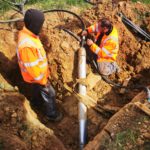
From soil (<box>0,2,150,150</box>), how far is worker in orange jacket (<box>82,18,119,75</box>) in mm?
308

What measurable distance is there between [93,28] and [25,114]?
296 cm

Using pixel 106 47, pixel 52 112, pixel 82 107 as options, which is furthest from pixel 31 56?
pixel 106 47

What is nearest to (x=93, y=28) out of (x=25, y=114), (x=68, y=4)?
(x=68, y=4)

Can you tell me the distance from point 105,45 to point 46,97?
86.7 inches

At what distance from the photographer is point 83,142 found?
6809 mm

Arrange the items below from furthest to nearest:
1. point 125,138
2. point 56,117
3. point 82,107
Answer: point 56,117 < point 82,107 < point 125,138

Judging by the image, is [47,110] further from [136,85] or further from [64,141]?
[136,85]

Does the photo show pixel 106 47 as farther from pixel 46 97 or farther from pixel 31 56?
pixel 31 56

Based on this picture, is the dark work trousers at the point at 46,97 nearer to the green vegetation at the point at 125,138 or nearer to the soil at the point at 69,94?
the soil at the point at 69,94

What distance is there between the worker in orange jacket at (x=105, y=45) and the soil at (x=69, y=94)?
0.31m

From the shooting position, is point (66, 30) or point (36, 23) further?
point (66, 30)

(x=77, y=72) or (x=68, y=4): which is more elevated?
(x=68, y=4)

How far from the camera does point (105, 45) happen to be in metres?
8.27

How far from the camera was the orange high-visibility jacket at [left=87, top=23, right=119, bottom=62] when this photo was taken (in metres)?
8.17
